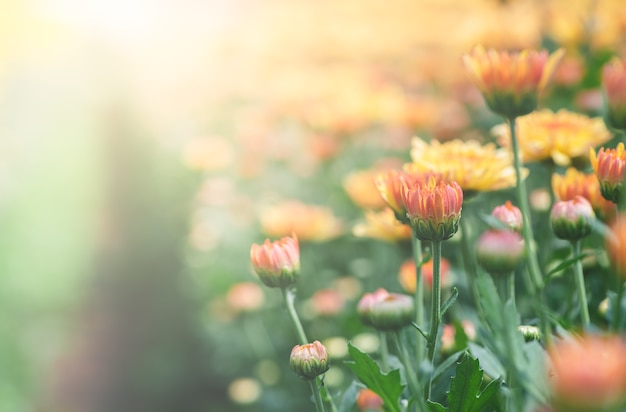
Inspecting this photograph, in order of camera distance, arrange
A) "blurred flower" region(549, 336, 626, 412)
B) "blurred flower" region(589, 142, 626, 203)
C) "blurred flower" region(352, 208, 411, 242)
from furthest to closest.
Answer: "blurred flower" region(352, 208, 411, 242) < "blurred flower" region(589, 142, 626, 203) < "blurred flower" region(549, 336, 626, 412)

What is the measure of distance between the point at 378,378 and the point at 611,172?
0.91 ft

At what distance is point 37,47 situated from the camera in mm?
7223

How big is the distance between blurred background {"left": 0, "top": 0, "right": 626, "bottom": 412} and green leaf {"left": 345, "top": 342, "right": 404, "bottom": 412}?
41 cm

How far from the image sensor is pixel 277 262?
2.35ft

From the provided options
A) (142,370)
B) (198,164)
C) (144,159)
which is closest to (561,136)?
(198,164)

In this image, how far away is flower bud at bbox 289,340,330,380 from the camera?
633 mm

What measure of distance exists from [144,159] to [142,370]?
209 centimetres

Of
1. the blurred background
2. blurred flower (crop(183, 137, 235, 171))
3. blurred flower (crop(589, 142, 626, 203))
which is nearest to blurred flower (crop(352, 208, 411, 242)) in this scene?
the blurred background

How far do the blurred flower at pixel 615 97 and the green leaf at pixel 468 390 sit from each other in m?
0.27

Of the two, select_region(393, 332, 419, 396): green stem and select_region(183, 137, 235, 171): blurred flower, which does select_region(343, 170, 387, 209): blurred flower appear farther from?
select_region(183, 137, 235, 171): blurred flower

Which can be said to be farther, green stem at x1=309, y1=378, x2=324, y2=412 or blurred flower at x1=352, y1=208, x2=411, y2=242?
blurred flower at x1=352, y1=208, x2=411, y2=242

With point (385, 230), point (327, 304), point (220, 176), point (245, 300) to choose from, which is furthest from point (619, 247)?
point (220, 176)

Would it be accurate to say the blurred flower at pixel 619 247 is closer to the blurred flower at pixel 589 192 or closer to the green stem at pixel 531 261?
the green stem at pixel 531 261

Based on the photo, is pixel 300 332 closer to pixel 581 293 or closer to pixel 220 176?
pixel 581 293
